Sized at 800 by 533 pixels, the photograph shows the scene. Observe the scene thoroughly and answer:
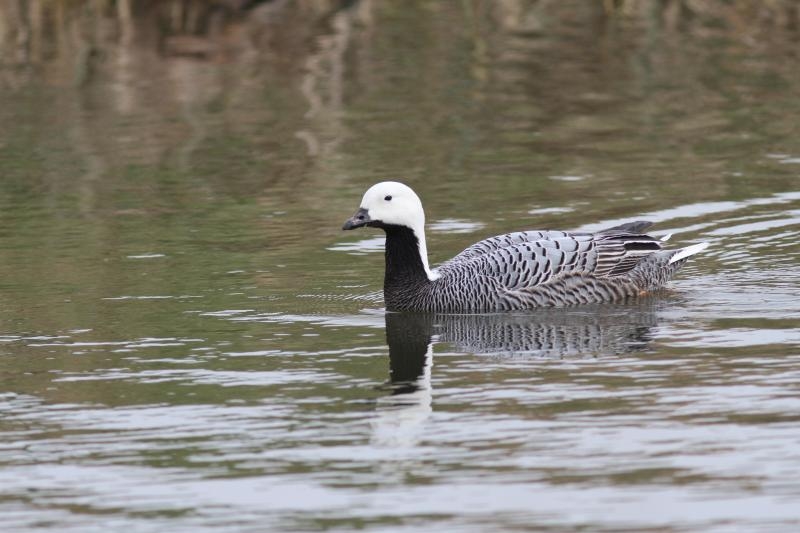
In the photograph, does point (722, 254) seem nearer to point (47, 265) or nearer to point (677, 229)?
point (677, 229)

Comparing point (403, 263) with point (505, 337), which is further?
point (403, 263)

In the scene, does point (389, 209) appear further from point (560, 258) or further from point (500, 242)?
point (560, 258)

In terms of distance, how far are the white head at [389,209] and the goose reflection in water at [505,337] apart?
0.80 m

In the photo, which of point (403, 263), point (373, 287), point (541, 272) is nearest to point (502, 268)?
point (541, 272)

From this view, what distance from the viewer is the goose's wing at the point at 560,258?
13.5m

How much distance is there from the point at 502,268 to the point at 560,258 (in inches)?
21.7

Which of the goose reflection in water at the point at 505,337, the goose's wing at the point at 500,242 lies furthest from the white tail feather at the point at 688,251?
the goose's wing at the point at 500,242

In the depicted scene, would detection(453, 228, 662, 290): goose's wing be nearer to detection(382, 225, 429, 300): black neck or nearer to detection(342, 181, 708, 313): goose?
detection(342, 181, 708, 313): goose

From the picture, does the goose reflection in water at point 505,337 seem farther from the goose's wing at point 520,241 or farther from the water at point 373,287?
the goose's wing at point 520,241

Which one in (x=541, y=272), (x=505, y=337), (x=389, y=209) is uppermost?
(x=389, y=209)

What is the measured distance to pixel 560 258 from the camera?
44.8 ft

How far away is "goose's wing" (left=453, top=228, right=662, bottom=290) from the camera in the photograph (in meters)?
13.5

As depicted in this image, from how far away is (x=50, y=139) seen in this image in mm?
21828

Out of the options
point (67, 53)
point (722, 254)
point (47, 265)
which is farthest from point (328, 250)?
point (67, 53)
